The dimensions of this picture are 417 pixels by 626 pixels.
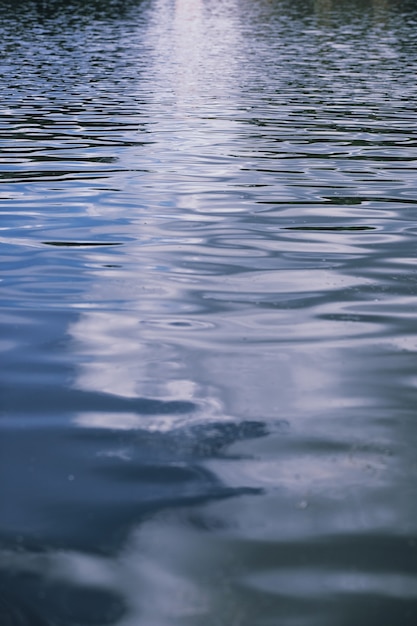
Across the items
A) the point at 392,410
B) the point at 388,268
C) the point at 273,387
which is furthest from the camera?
the point at 388,268

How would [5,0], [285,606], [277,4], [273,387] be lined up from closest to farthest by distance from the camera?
[285,606] → [273,387] → [5,0] → [277,4]

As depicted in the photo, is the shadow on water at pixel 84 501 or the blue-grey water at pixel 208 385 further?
the blue-grey water at pixel 208 385

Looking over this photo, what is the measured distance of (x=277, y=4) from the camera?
73688mm

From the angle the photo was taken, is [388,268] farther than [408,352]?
Yes

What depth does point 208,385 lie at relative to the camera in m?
5.02

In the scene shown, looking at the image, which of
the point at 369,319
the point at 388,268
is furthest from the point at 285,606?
the point at 388,268

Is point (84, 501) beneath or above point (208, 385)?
above

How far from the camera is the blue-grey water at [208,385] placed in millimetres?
3213

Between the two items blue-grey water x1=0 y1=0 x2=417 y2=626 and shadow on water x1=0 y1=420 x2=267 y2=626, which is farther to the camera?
blue-grey water x1=0 y1=0 x2=417 y2=626

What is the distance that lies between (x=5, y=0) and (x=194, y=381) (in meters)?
66.5

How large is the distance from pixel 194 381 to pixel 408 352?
4.50 ft

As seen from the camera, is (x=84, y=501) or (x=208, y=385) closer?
(x=84, y=501)

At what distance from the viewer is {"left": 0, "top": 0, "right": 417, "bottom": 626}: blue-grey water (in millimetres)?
3213

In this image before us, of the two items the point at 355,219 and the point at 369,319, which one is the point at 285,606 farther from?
the point at 355,219
